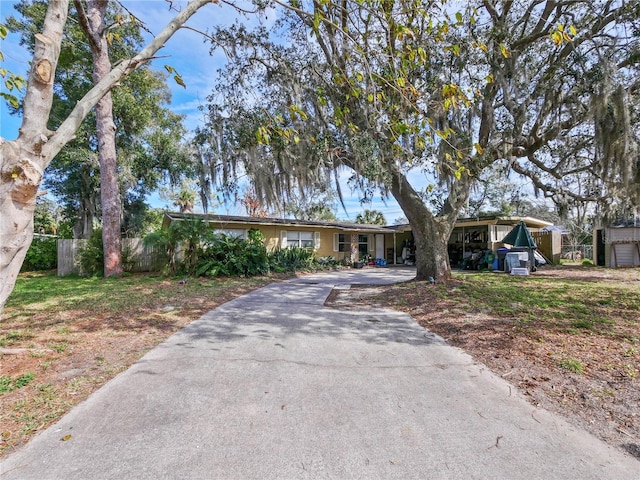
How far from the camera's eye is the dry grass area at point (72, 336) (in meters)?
2.68

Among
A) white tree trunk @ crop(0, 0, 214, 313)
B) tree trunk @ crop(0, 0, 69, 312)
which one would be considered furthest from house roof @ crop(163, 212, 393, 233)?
tree trunk @ crop(0, 0, 69, 312)

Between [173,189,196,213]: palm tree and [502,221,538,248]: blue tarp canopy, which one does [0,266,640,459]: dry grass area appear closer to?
[502,221,538,248]: blue tarp canopy

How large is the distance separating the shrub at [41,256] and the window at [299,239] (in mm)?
10354

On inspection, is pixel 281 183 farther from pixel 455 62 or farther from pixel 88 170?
pixel 88 170

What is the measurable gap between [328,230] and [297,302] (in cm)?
1052

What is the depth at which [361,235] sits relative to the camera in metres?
19.2

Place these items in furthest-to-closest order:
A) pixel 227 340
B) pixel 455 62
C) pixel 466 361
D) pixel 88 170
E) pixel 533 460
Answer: pixel 88 170 < pixel 455 62 < pixel 227 340 < pixel 466 361 < pixel 533 460

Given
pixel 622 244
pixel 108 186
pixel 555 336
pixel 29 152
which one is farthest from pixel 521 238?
pixel 108 186

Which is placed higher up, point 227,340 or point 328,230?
point 328,230

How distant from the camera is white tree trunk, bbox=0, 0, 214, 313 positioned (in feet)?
7.70

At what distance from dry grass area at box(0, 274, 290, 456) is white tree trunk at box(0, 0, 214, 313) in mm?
953

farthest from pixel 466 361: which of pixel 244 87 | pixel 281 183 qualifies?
pixel 244 87

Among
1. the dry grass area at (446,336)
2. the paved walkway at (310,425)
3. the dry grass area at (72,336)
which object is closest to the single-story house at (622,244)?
the dry grass area at (446,336)

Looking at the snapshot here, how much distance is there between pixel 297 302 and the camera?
7.19 meters
